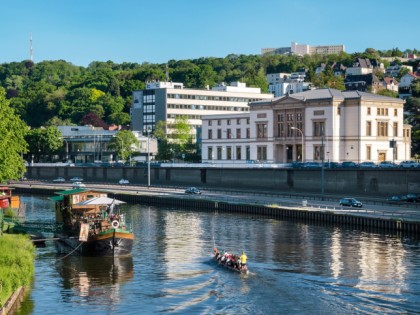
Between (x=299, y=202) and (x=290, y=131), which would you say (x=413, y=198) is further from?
(x=290, y=131)

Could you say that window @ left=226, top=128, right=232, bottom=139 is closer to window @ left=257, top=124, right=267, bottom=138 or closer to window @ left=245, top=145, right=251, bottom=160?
window @ left=245, top=145, right=251, bottom=160

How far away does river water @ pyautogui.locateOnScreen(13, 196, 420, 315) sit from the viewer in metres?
54.8

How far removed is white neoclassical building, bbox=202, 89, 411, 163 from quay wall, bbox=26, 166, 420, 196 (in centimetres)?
773

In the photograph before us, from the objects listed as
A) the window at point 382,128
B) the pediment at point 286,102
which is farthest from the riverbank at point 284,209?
the window at point 382,128

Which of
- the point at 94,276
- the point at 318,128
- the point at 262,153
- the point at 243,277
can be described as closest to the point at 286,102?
the point at 318,128

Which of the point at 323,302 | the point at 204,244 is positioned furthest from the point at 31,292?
the point at 204,244

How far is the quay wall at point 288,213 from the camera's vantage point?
94406 mm

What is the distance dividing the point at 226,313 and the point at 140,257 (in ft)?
80.8

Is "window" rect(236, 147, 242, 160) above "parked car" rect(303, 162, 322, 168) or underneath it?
above

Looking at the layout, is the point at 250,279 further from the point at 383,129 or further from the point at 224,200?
the point at 383,129

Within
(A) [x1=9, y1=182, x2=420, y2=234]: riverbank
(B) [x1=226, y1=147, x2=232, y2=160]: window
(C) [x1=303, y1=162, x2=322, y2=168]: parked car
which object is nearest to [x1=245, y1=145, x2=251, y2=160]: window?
(B) [x1=226, y1=147, x2=232, y2=160]: window

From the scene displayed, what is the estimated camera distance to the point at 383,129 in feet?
510

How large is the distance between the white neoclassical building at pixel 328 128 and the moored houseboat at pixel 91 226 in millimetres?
64903

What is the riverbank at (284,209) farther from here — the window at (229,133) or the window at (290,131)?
the window at (290,131)
